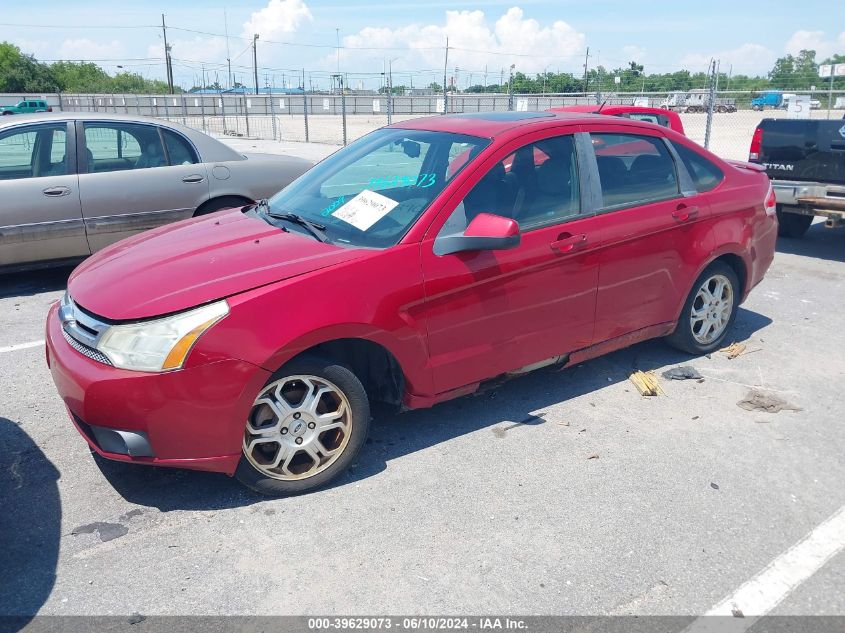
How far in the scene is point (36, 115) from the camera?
690cm

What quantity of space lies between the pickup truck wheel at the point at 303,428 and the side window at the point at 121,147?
184 inches

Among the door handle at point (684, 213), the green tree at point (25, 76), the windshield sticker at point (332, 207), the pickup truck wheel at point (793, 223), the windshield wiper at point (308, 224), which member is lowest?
the pickup truck wheel at point (793, 223)

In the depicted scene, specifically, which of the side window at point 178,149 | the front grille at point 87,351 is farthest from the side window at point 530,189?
the side window at point 178,149

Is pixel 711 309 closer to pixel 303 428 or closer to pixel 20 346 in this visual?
pixel 303 428

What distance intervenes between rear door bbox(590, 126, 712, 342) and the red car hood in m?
1.71

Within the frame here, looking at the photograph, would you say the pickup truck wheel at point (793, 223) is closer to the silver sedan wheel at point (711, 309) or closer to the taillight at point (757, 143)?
the taillight at point (757, 143)

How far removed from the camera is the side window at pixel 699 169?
4941 millimetres

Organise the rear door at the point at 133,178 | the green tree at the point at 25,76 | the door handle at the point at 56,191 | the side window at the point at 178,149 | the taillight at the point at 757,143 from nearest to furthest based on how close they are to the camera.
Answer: the door handle at the point at 56,191 → the rear door at the point at 133,178 → the side window at the point at 178,149 → the taillight at the point at 757,143 → the green tree at the point at 25,76

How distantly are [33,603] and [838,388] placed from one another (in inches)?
189

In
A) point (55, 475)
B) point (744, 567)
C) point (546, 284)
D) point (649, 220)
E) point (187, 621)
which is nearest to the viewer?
point (187, 621)

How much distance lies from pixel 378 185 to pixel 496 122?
0.83 metres

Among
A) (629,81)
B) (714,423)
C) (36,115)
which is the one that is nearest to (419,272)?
(714,423)

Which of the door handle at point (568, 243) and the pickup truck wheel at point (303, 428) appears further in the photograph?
the door handle at point (568, 243)

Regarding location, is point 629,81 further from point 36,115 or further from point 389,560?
point 389,560
